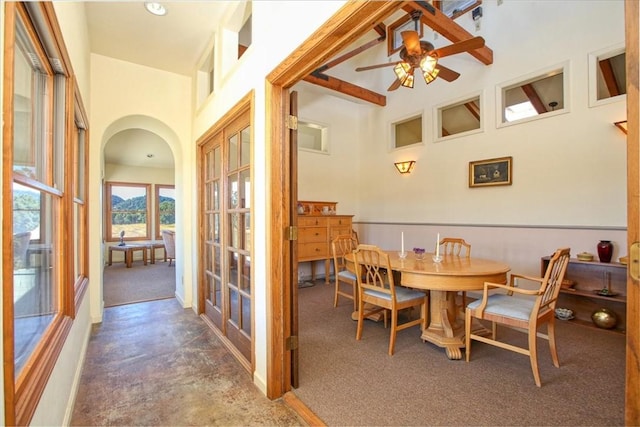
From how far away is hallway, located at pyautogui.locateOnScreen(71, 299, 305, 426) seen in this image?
5.92 ft

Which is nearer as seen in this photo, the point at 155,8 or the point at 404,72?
the point at 155,8

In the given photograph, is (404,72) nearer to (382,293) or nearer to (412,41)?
(412,41)

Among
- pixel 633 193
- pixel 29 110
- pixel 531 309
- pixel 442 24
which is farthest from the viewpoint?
pixel 442 24

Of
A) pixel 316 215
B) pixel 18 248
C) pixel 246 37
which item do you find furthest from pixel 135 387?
pixel 246 37

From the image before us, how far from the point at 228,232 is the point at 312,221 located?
2.27 m

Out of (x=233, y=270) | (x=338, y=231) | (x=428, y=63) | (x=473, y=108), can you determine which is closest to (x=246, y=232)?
(x=233, y=270)

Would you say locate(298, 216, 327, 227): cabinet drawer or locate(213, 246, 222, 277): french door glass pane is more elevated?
locate(298, 216, 327, 227): cabinet drawer

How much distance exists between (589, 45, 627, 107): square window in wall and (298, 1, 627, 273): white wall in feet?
0.19

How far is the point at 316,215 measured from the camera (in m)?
5.07

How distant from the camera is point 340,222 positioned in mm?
5316

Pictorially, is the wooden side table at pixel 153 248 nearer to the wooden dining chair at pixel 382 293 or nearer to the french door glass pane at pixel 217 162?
the french door glass pane at pixel 217 162

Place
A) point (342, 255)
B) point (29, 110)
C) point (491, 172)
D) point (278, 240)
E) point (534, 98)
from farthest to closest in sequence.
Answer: point (534, 98)
point (491, 172)
point (342, 255)
point (278, 240)
point (29, 110)

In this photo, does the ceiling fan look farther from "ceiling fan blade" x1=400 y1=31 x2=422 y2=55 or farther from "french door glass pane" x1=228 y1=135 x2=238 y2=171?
"french door glass pane" x1=228 y1=135 x2=238 y2=171

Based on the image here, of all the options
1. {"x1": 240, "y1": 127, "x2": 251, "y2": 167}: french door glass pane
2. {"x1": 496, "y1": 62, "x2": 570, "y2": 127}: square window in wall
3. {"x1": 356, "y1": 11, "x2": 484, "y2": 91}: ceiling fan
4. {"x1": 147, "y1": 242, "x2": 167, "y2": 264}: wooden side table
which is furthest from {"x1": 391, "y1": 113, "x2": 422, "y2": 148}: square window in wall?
{"x1": 147, "y1": 242, "x2": 167, "y2": 264}: wooden side table
